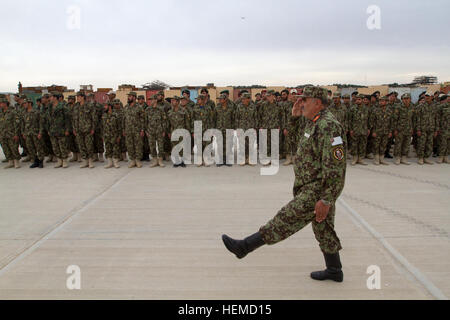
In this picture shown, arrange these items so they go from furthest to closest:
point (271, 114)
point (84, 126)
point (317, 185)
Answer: point (271, 114) → point (84, 126) → point (317, 185)

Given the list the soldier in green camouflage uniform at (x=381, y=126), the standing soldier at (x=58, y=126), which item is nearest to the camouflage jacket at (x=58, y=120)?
the standing soldier at (x=58, y=126)

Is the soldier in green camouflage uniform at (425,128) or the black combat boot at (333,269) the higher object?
the soldier in green camouflage uniform at (425,128)

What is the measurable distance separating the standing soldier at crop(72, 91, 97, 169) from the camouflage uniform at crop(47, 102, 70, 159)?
0.24m

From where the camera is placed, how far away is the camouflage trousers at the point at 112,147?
769cm

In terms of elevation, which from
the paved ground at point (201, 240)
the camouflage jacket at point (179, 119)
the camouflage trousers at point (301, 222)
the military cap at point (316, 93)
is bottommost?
the paved ground at point (201, 240)

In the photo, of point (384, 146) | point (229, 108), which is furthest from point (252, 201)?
point (384, 146)

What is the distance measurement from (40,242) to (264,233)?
258cm

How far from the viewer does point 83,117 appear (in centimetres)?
773

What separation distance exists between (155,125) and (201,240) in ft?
15.4

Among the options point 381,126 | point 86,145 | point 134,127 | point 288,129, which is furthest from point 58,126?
point 381,126

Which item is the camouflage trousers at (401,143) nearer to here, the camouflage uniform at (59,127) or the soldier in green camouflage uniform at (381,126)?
the soldier in green camouflage uniform at (381,126)

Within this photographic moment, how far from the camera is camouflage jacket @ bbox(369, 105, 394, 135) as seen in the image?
7734 mm

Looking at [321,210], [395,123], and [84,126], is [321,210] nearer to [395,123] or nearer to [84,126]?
[395,123]

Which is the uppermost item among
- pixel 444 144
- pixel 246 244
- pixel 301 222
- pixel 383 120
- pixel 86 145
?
pixel 383 120
